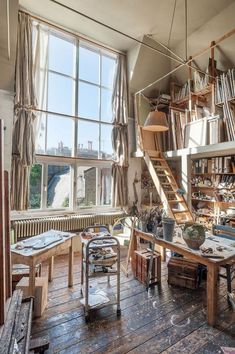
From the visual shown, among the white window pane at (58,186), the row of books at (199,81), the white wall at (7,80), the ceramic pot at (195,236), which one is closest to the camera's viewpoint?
the ceramic pot at (195,236)

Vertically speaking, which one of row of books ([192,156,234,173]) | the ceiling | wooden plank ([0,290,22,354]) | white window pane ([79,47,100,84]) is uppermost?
the ceiling

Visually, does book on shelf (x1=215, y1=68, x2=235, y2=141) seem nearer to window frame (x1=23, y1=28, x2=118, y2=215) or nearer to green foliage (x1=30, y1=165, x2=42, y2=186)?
window frame (x1=23, y1=28, x2=118, y2=215)

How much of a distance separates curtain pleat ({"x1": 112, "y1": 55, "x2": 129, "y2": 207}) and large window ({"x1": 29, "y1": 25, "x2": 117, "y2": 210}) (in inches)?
8.5

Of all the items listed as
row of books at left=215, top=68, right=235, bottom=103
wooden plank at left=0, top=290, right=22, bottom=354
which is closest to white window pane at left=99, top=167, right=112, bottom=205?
row of books at left=215, top=68, right=235, bottom=103

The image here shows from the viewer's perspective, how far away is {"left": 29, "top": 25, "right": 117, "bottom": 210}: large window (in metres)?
5.22

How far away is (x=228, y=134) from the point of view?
16.0 ft

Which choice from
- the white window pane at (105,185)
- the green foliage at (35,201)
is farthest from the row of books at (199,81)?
the green foliage at (35,201)

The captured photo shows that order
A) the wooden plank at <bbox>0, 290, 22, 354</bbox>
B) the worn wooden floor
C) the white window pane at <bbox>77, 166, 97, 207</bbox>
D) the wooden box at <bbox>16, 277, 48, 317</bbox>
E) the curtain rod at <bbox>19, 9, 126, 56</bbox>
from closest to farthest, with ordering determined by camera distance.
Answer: the wooden plank at <bbox>0, 290, 22, 354</bbox> < the worn wooden floor < the wooden box at <bbox>16, 277, 48, 317</bbox> < the curtain rod at <bbox>19, 9, 126, 56</bbox> < the white window pane at <bbox>77, 166, 97, 207</bbox>

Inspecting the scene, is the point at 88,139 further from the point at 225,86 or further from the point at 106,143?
the point at 225,86

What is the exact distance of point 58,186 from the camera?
546cm

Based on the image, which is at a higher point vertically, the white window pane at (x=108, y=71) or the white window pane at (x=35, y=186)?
the white window pane at (x=108, y=71)

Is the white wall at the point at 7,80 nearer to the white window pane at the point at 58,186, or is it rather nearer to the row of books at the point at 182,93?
the white window pane at the point at 58,186

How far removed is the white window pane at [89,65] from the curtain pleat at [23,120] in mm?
1400

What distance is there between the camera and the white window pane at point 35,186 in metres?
5.04
